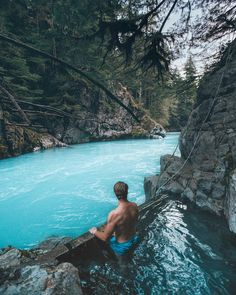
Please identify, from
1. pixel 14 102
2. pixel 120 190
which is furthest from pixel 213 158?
pixel 14 102

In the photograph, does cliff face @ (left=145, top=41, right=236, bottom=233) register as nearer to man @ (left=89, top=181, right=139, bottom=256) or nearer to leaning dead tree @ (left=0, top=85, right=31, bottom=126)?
man @ (left=89, top=181, right=139, bottom=256)

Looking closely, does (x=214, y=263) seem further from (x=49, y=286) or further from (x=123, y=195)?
(x=49, y=286)

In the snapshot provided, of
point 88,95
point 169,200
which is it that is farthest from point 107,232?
point 88,95

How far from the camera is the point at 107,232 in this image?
3.33m

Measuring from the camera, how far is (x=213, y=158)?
665 centimetres

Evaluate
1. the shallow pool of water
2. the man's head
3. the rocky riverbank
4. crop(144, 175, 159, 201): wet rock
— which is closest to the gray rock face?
the rocky riverbank

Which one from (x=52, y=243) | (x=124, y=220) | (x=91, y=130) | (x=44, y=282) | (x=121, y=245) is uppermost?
(x=91, y=130)

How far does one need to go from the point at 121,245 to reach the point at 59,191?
8465 millimetres

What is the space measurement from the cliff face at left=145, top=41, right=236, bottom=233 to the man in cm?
240

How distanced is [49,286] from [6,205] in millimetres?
8444

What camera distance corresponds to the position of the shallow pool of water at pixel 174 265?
316 centimetres

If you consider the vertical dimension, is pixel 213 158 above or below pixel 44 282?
above

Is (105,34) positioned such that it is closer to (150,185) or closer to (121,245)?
(121,245)

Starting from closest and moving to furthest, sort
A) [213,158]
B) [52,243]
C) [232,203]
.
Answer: [232,203], [52,243], [213,158]
